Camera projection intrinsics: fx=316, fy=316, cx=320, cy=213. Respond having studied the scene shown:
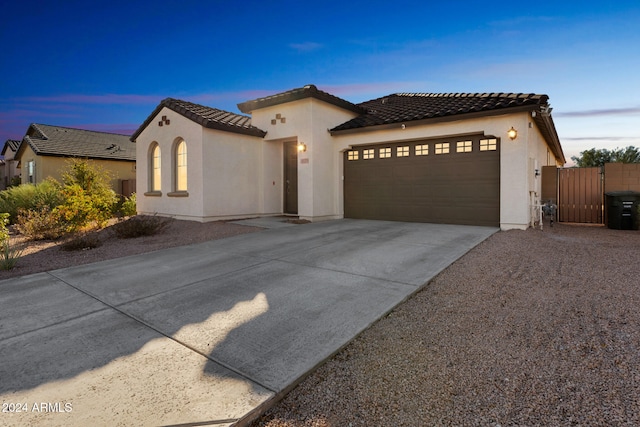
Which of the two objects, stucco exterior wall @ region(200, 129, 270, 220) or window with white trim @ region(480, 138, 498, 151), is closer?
window with white trim @ region(480, 138, 498, 151)

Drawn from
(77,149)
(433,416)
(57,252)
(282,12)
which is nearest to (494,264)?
(433,416)

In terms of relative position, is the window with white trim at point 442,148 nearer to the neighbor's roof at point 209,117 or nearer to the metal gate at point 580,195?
the metal gate at point 580,195

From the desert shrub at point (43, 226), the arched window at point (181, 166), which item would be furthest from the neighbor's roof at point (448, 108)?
the desert shrub at point (43, 226)

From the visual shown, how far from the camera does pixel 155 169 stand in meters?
13.1

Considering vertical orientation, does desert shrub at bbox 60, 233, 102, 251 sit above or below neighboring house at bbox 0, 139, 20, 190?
below

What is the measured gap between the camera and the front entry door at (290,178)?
1269 cm

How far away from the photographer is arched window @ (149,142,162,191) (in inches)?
511

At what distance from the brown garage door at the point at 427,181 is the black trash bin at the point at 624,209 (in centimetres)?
356

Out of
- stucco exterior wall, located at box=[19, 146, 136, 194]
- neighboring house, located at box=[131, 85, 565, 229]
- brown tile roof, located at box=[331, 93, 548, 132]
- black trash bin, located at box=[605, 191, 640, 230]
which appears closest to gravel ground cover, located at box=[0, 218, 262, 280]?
neighboring house, located at box=[131, 85, 565, 229]

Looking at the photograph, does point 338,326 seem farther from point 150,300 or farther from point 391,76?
point 391,76

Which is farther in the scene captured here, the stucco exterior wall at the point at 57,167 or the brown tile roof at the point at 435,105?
the stucco exterior wall at the point at 57,167

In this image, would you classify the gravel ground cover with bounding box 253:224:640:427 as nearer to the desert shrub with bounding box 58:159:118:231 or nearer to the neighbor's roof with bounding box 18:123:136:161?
the desert shrub with bounding box 58:159:118:231

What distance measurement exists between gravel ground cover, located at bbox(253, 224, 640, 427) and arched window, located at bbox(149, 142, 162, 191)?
12180 millimetres

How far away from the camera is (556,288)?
4.19 meters
